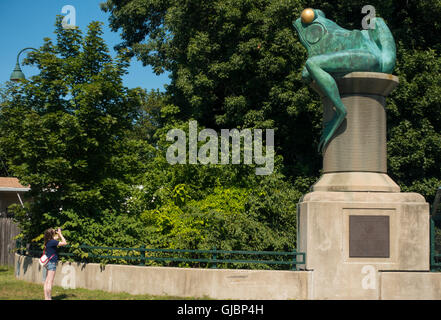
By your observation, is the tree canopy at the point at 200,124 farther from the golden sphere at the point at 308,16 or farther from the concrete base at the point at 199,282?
the golden sphere at the point at 308,16

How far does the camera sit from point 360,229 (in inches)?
431

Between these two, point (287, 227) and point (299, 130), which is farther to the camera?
point (299, 130)

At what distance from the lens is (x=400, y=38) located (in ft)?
72.2

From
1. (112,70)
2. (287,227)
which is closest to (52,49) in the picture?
(112,70)

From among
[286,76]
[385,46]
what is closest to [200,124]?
[286,76]

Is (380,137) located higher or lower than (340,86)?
lower

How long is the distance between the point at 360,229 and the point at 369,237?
257 millimetres

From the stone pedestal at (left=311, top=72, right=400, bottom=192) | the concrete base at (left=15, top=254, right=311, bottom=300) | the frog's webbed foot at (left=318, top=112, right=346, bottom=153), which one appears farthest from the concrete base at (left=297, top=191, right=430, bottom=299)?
the frog's webbed foot at (left=318, top=112, right=346, bottom=153)

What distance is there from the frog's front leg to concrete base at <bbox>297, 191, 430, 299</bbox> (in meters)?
1.57

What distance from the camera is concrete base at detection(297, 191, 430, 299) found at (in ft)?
35.4

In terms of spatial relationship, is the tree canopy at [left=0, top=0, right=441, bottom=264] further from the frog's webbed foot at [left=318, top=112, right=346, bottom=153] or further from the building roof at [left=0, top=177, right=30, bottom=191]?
the building roof at [left=0, top=177, right=30, bottom=191]

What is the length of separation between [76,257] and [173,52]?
13.5 meters

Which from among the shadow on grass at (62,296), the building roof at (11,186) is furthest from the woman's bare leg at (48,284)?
the building roof at (11,186)

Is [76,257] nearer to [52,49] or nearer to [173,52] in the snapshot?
[52,49]
